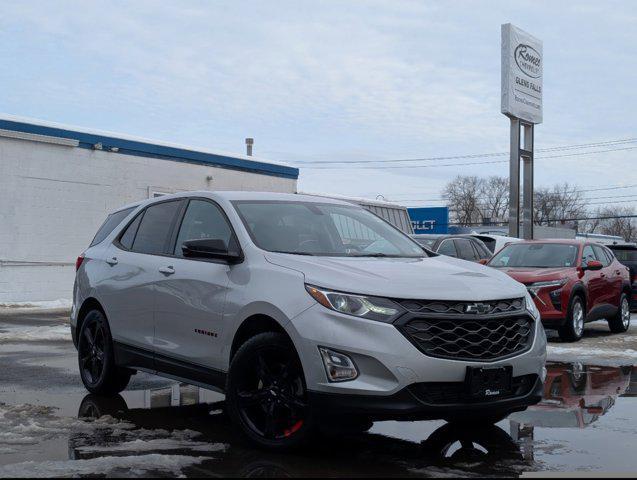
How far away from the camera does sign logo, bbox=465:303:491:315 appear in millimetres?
5262

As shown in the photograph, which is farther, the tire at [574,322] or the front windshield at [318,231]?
the tire at [574,322]

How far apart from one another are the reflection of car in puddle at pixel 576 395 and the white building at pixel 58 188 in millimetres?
14895

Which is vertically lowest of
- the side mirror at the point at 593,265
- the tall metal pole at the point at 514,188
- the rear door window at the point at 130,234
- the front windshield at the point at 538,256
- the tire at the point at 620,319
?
the tire at the point at 620,319

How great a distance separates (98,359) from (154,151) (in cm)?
1738

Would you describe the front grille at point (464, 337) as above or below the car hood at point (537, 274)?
below

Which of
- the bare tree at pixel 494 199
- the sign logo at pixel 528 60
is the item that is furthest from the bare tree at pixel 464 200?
the sign logo at pixel 528 60

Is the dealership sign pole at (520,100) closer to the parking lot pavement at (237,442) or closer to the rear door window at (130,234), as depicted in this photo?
the parking lot pavement at (237,442)

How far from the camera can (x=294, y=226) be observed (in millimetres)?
6414

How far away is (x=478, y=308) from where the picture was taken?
5.30 metres

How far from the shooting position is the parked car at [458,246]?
18000 mm

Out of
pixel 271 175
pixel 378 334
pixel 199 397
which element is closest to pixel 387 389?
pixel 378 334

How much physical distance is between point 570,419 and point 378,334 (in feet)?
8.12

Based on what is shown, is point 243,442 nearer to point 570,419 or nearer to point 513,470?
point 513,470

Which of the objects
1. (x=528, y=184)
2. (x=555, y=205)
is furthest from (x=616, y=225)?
(x=528, y=184)
